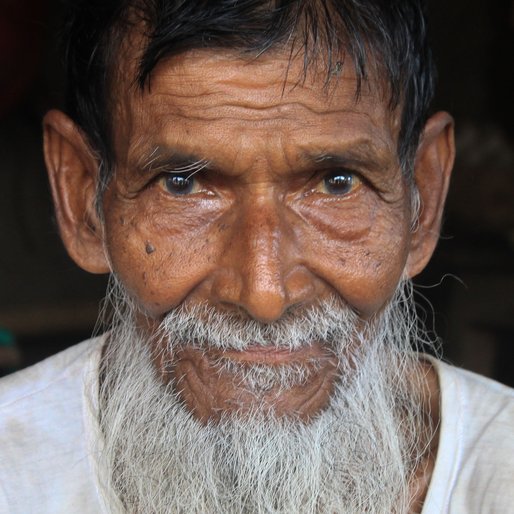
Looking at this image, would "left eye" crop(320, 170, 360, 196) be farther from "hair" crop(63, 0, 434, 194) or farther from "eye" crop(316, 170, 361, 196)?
"hair" crop(63, 0, 434, 194)

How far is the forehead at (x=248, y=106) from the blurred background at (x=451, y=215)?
86.9 inches

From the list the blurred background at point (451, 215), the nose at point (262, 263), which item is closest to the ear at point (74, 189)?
the nose at point (262, 263)

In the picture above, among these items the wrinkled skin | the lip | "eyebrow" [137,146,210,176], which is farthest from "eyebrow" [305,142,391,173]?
the lip

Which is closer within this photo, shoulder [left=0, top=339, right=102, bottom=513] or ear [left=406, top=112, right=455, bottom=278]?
shoulder [left=0, top=339, right=102, bottom=513]

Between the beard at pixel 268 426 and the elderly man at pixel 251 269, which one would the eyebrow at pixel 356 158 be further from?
the beard at pixel 268 426

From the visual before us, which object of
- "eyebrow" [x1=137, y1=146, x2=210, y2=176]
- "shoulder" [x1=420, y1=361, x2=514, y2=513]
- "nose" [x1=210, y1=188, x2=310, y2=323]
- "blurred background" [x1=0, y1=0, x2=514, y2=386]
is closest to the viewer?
"nose" [x1=210, y1=188, x2=310, y2=323]

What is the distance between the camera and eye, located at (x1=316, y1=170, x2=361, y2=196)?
1899 mm

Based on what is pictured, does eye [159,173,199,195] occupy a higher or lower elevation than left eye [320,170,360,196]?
higher

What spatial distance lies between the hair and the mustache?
14.3 inches

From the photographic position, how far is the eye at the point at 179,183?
1883mm

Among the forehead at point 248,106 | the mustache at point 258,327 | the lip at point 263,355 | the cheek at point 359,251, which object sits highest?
the forehead at point 248,106

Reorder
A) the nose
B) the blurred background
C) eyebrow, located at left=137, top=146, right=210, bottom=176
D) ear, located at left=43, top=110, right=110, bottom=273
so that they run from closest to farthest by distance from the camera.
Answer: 1. the nose
2. eyebrow, located at left=137, top=146, right=210, bottom=176
3. ear, located at left=43, top=110, right=110, bottom=273
4. the blurred background

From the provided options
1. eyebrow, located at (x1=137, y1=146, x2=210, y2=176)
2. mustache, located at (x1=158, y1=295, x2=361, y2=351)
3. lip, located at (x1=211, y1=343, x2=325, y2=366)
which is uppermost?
eyebrow, located at (x1=137, y1=146, x2=210, y2=176)

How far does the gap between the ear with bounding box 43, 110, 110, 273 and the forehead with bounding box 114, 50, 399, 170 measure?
0.32 m
